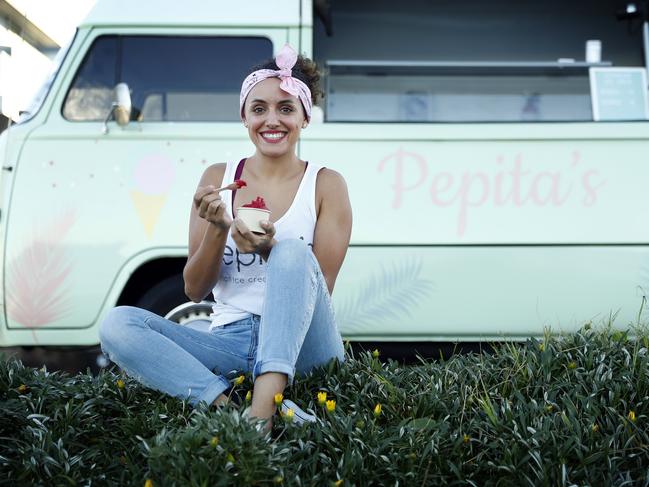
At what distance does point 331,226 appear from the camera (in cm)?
277

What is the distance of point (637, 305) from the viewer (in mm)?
4215

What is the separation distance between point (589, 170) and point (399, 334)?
1.39 metres

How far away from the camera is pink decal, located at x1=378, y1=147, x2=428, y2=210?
13.9 ft

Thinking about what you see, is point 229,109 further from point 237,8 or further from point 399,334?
point 399,334

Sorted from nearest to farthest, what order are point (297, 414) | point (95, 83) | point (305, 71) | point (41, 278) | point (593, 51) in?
point (297, 414)
point (305, 71)
point (41, 278)
point (95, 83)
point (593, 51)

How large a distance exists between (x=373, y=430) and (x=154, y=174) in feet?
7.68

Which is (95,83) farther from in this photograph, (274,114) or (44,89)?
(274,114)

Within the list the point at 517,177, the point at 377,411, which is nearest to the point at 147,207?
the point at 517,177

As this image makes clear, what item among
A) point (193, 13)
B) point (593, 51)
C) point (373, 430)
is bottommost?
point (373, 430)

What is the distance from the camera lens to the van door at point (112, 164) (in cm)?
415

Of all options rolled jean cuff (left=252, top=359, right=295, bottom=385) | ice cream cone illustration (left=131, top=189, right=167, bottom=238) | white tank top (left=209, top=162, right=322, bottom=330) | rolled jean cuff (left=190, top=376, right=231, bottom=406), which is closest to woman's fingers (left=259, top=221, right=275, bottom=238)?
white tank top (left=209, top=162, right=322, bottom=330)

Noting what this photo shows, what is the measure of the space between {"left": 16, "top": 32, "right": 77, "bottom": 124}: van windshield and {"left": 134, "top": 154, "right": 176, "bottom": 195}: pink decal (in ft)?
2.27

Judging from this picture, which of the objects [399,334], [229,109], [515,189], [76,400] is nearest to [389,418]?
[76,400]

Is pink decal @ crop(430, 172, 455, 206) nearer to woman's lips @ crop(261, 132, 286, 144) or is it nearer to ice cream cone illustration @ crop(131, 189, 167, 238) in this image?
ice cream cone illustration @ crop(131, 189, 167, 238)
